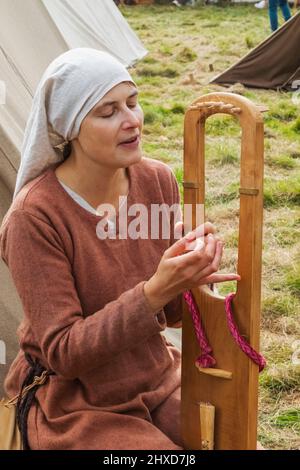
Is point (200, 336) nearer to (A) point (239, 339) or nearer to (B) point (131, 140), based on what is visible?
(A) point (239, 339)

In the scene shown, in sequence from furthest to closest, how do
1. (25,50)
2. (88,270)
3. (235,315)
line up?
1. (25,50)
2. (88,270)
3. (235,315)

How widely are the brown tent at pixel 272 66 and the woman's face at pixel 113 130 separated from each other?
19.8ft

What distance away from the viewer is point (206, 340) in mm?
1650

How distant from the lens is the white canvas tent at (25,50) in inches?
91.7

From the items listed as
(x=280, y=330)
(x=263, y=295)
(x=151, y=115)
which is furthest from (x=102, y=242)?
(x=151, y=115)

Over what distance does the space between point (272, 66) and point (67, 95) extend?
20.3 feet

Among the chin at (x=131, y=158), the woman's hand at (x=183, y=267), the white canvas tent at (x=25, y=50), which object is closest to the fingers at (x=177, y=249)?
the woman's hand at (x=183, y=267)

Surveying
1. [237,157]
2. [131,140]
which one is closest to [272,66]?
[237,157]

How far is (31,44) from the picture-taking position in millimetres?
4230

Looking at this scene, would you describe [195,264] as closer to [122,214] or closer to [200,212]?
[200,212]

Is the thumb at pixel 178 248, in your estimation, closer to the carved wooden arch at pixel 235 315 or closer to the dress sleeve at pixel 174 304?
the carved wooden arch at pixel 235 315

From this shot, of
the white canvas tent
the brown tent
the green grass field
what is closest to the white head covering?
the white canvas tent

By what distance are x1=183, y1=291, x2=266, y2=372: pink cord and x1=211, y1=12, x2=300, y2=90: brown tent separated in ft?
20.2

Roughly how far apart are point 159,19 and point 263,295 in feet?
32.0
